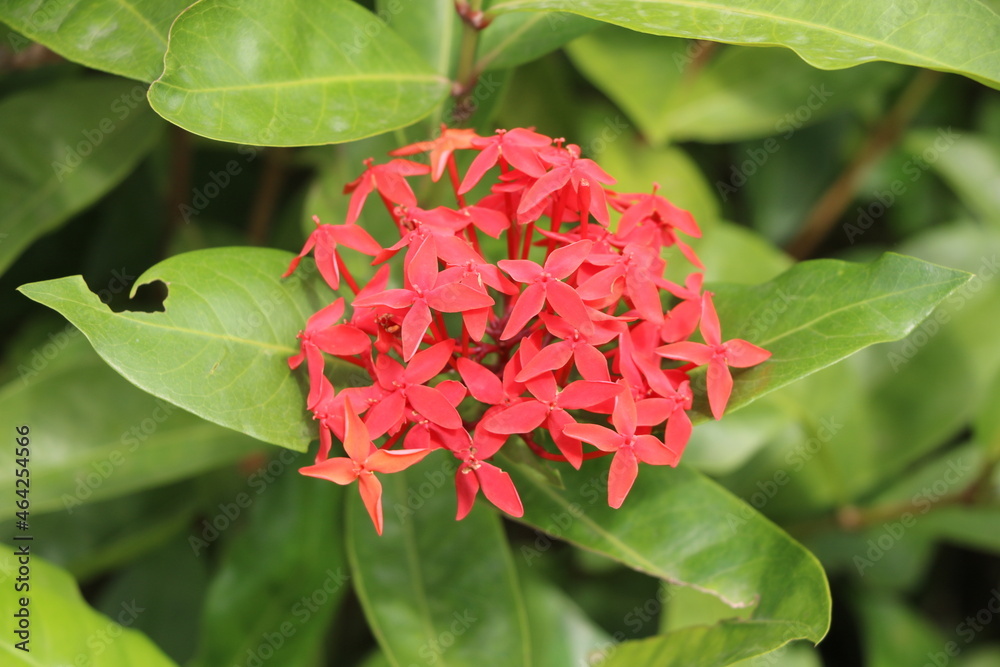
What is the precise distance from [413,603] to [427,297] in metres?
0.66

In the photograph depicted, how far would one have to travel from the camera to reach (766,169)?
207cm

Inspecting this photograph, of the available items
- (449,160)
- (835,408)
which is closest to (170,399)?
(449,160)

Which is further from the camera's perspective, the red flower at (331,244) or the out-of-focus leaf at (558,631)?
the out-of-focus leaf at (558,631)

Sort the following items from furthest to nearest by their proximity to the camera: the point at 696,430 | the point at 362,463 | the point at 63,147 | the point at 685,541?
the point at 696,430
the point at 63,147
the point at 685,541
the point at 362,463

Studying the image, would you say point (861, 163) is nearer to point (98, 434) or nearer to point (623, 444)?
point (623, 444)

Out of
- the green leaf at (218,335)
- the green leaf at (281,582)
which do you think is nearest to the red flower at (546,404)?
the green leaf at (218,335)

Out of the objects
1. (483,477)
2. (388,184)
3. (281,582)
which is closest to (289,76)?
(388,184)

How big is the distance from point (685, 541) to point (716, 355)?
286 millimetres

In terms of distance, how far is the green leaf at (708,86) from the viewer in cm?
176

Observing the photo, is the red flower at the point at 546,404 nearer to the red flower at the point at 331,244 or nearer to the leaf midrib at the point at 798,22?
the red flower at the point at 331,244

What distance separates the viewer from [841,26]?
35.6 inches

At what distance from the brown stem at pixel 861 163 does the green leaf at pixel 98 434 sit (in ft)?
4.93

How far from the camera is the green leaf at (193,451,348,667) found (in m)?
1.41

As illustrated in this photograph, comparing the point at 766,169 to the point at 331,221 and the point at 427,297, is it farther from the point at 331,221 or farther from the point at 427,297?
the point at 427,297
